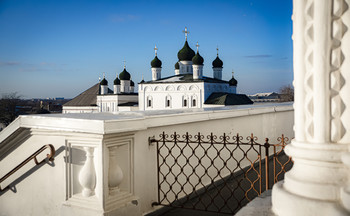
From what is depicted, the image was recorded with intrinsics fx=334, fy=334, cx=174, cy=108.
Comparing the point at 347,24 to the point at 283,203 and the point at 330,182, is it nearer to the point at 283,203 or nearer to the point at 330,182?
the point at 330,182

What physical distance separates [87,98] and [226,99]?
1652 inches

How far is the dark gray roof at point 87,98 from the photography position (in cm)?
7688

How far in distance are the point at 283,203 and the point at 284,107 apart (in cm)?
541

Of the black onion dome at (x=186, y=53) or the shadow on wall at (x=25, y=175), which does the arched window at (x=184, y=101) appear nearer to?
the black onion dome at (x=186, y=53)

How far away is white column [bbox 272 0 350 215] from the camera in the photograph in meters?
1.67

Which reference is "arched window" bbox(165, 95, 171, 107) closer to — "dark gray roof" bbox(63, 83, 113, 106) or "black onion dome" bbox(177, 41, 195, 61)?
"black onion dome" bbox(177, 41, 195, 61)

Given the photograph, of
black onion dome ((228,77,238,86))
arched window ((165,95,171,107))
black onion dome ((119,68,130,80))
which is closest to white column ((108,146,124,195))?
arched window ((165,95,171,107))

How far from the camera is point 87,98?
258ft

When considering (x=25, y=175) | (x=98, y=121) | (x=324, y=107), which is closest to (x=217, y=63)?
(x=25, y=175)

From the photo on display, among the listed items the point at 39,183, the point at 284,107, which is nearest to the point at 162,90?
the point at 284,107

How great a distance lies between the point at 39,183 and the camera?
3283 millimetres

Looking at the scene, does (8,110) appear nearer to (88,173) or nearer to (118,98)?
(118,98)

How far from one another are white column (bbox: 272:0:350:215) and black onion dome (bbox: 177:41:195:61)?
5192 cm

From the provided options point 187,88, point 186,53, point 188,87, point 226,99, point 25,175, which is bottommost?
point 25,175
